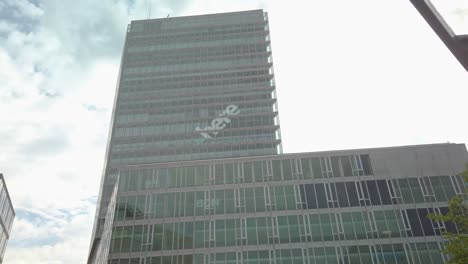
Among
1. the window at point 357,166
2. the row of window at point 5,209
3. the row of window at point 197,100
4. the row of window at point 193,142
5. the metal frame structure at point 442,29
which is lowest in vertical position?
the metal frame structure at point 442,29

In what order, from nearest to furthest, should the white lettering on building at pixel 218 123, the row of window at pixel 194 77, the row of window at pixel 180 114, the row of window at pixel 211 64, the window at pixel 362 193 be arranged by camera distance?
the window at pixel 362 193 → the white lettering on building at pixel 218 123 → the row of window at pixel 180 114 → the row of window at pixel 194 77 → the row of window at pixel 211 64

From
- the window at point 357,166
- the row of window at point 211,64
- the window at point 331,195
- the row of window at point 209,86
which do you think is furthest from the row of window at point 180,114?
the window at point 331,195

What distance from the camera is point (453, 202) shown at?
20.0 metres

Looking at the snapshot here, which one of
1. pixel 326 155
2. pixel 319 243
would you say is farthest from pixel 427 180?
pixel 319 243

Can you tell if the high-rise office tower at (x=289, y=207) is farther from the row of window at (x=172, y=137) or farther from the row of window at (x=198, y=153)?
the row of window at (x=172, y=137)

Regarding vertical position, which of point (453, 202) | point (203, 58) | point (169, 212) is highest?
point (203, 58)

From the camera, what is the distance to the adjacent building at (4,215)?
196 feet

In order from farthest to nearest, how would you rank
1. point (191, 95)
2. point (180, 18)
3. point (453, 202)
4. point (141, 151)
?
point (180, 18) → point (191, 95) → point (141, 151) → point (453, 202)

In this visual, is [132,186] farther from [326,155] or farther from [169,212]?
[326,155]

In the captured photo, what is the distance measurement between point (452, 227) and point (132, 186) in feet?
128

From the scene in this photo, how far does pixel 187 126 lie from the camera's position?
305 ft

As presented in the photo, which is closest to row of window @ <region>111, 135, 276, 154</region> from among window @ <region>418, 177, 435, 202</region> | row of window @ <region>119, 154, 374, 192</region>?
row of window @ <region>119, 154, 374, 192</region>

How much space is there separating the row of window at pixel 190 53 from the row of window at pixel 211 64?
81.0 inches

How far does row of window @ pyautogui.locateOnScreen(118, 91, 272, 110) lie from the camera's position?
315ft
